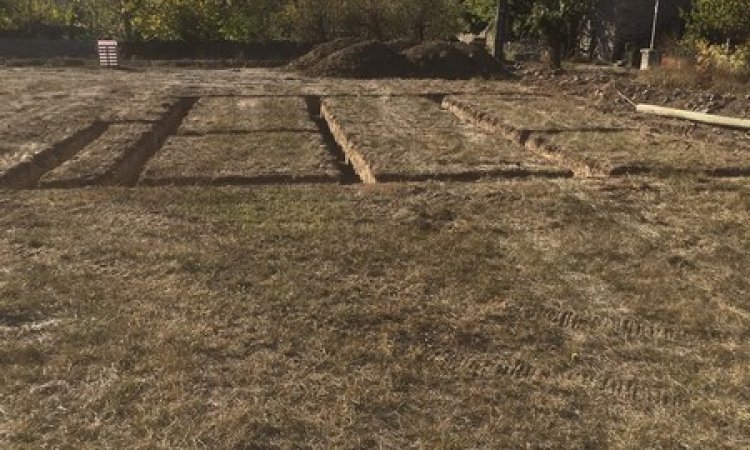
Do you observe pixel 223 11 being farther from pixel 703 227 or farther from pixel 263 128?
pixel 703 227

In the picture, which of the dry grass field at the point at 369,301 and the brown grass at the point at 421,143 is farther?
the brown grass at the point at 421,143

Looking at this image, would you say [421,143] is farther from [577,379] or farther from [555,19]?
[555,19]

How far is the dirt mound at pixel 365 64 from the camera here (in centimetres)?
1862

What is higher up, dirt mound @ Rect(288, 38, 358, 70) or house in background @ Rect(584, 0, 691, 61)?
house in background @ Rect(584, 0, 691, 61)

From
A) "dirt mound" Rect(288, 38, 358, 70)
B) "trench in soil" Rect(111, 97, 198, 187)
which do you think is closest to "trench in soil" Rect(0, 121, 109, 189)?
"trench in soil" Rect(111, 97, 198, 187)

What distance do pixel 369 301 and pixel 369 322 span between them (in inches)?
11.4

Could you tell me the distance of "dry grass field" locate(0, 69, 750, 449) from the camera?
9.86ft

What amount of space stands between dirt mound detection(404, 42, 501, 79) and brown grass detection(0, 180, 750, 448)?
43.6 feet

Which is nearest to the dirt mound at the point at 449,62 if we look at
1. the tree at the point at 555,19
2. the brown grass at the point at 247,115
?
the tree at the point at 555,19

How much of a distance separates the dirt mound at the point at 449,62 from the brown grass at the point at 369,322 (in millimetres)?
13297

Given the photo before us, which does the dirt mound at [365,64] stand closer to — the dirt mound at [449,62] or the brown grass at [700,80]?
the dirt mound at [449,62]

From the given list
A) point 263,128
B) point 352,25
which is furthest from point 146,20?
point 263,128

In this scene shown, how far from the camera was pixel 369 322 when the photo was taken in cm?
389

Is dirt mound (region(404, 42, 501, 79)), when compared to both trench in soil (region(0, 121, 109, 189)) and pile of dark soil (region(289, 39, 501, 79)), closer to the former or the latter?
pile of dark soil (region(289, 39, 501, 79))
